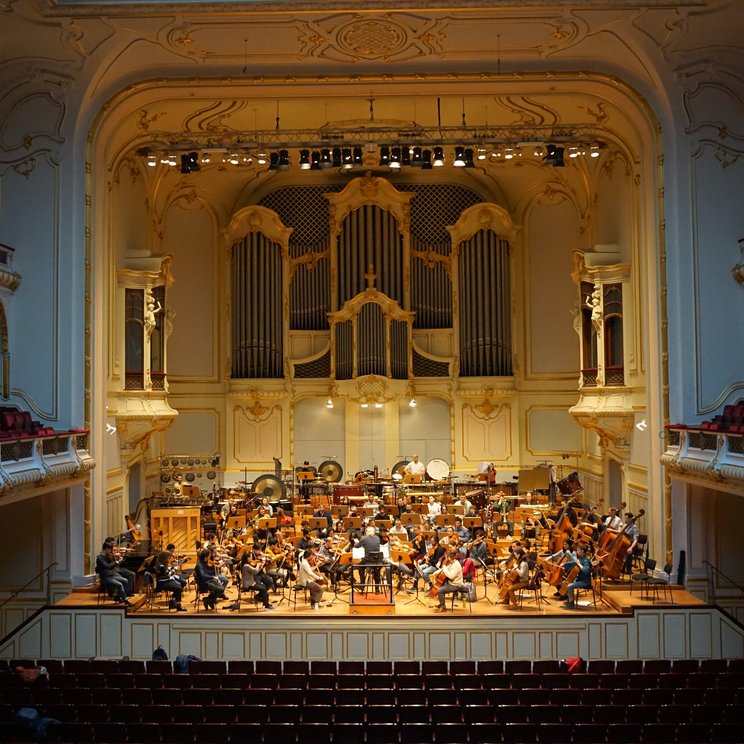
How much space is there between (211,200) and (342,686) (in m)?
15.6

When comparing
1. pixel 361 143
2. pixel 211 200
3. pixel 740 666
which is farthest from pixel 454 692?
pixel 211 200

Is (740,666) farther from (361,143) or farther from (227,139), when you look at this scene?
(227,139)

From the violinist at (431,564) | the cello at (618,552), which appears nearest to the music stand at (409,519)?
the violinist at (431,564)

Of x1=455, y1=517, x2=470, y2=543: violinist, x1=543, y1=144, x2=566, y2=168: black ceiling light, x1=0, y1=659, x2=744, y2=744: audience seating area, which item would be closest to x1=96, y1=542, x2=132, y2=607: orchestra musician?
x1=0, y1=659, x2=744, y2=744: audience seating area

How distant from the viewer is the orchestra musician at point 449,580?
13.8 meters

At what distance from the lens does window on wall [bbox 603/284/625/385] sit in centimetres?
1748

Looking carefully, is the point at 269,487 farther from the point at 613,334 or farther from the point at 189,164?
the point at 613,334

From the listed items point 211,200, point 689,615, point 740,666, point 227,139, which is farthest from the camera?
point 211,200

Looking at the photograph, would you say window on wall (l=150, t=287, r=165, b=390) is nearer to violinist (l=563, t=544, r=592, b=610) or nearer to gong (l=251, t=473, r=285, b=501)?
gong (l=251, t=473, r=285, b=501)

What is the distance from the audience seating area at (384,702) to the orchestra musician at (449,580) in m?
2.15

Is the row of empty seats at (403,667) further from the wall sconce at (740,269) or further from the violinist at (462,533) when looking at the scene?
the wall sconce at (740,269)

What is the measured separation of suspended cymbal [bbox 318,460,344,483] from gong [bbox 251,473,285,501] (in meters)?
1.35

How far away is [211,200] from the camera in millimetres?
23391

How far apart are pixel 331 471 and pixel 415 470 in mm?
2663
